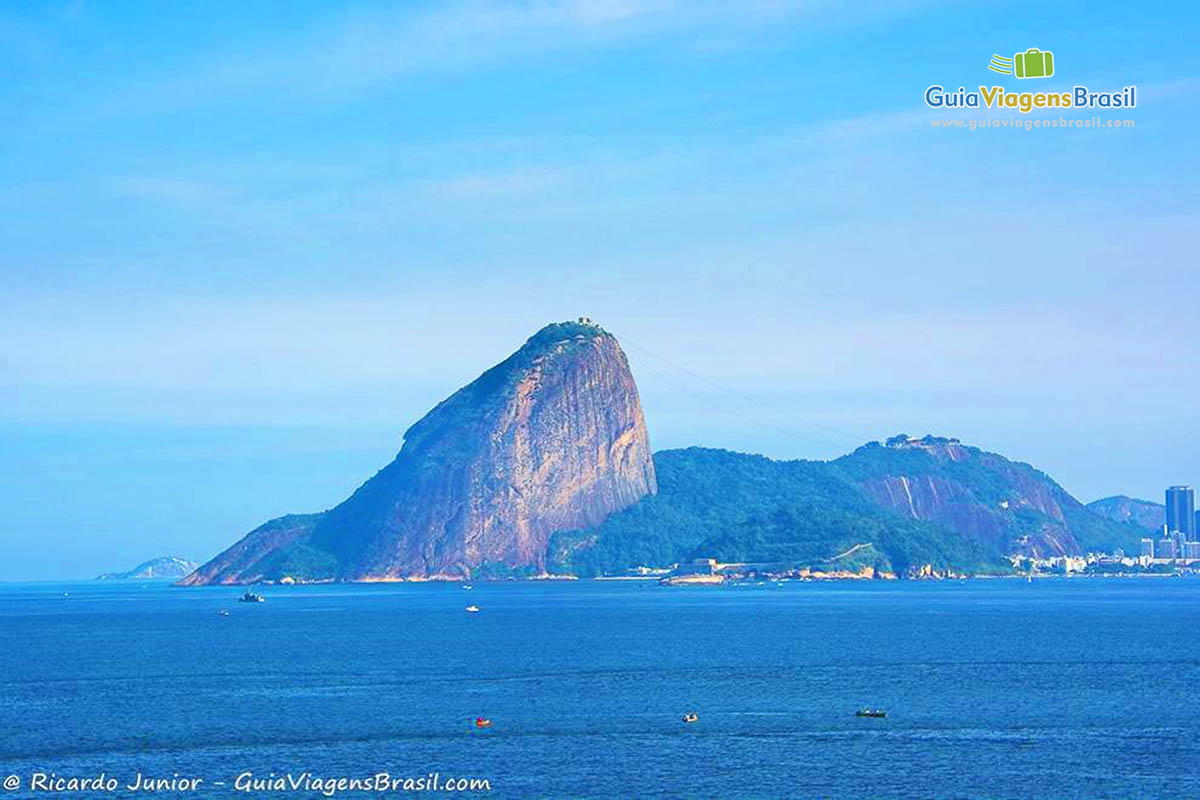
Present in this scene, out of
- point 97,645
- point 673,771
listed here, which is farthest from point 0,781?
point 97,645

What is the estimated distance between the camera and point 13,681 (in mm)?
122312

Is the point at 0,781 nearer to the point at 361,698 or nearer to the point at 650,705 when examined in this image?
the point at 361,698

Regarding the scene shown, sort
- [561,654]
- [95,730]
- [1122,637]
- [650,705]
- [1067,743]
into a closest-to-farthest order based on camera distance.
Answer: [1067,743]
[95,730]
[650,705]
[561,654]
[1122,637]

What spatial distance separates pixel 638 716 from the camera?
9562cm

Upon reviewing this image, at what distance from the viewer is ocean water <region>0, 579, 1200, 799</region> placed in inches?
2948

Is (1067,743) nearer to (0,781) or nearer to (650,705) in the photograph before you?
(650,705)

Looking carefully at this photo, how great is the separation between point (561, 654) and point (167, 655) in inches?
1493

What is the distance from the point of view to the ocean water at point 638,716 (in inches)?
2948

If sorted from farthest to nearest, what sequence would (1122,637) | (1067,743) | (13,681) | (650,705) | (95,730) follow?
(1122,637)
(13,681)
(650,705)
(95,730)
(1067,743)

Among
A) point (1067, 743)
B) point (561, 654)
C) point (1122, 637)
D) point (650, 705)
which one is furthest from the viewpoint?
point (1122, 637)

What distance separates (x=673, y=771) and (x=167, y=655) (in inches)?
3423

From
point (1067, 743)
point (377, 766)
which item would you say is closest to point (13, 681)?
point (377, 766)

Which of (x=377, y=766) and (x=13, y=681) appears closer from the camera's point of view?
(x=377, y=766)

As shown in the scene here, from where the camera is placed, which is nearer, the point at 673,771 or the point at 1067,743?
the point at 673,771
